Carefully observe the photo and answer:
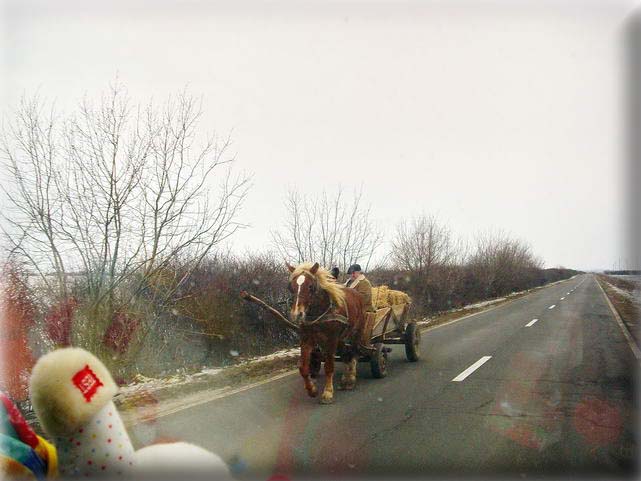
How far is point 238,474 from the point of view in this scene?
4.56 metres

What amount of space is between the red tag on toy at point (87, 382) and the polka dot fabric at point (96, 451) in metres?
0.11

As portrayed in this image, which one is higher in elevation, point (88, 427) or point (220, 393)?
point (88, 427)

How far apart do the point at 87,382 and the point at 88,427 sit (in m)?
0.17

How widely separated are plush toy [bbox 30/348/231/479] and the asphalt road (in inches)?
119

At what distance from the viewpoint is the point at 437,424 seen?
594 centimetres

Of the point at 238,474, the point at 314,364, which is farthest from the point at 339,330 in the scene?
the point at 238,474

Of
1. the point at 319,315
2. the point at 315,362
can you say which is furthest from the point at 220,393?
the point at 319,315

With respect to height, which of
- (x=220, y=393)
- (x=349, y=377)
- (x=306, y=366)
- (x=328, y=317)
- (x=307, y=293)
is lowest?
(x=220, y=393)

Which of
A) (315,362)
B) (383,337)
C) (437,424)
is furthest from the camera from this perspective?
(383,337)

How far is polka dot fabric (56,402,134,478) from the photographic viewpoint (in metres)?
1.73

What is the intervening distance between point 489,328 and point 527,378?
875 centimetres

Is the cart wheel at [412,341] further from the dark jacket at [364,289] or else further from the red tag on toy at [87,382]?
the red tag on toy at [87,382]

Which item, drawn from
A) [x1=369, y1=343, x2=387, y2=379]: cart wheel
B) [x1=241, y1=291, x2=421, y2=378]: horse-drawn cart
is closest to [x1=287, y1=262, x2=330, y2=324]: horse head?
[x1=241, y1=291, x2=421, y2=378]: horse-drawn cart

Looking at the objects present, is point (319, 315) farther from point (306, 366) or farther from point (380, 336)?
point (380, 336)
